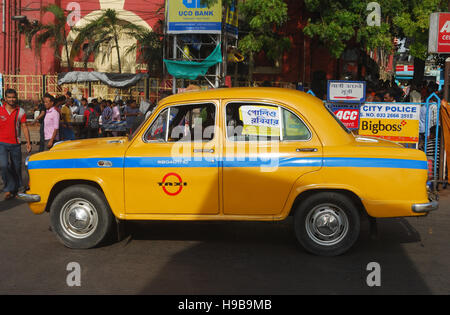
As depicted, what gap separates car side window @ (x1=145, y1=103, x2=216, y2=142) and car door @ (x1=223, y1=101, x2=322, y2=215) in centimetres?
24

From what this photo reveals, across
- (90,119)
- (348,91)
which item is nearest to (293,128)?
(348,91)

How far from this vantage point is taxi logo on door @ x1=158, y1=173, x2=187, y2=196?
6.30m

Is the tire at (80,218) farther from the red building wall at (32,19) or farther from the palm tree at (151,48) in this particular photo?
the red building wall at (32,19)

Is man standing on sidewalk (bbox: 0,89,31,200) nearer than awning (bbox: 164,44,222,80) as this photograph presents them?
Yes

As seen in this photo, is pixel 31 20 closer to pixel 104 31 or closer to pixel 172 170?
pixel 104 31

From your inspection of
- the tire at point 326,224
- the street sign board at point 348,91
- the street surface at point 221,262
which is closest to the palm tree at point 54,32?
the street sign board at point 348,91

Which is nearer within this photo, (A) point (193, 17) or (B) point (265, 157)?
(B) point (265, 157)

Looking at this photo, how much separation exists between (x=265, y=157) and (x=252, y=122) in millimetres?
442

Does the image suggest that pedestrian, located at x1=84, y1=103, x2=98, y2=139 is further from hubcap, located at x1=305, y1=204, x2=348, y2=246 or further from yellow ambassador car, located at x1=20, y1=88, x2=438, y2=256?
hubcap, located at x1=305, y1=204, x2=348, y2=246

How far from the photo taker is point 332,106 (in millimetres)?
11820

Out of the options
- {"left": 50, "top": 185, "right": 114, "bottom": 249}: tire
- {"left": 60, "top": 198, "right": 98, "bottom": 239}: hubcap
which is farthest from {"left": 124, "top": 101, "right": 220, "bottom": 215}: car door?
{"left": 60, "top": 198, "right": 98, "bottom": 239}: hubcap

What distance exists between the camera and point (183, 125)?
666 cm

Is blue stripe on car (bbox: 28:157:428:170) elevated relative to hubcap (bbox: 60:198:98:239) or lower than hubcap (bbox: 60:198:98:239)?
elevated
